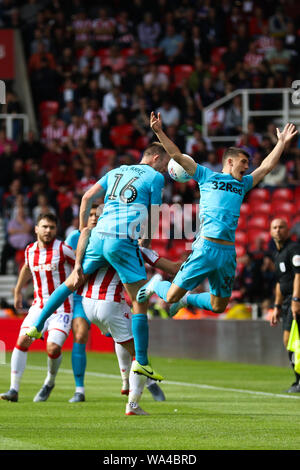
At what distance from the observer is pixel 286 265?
475 inches

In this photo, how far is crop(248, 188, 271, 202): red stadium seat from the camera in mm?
19938

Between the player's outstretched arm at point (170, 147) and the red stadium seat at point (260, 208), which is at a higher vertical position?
the player's outstretched arm at point (170, 147)

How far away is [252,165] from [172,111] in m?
3.73

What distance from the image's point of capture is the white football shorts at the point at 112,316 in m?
9.88

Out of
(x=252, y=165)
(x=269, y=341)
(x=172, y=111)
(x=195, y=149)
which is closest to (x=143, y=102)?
(x=172, y=111)

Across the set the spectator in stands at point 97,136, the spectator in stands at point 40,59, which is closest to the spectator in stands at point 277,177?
the spectator in stands at point 97,136

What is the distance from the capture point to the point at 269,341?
15.5 meters

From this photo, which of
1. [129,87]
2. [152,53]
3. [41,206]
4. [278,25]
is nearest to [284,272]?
[41,206]

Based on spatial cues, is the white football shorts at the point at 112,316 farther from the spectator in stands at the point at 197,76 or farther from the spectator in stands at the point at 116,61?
the spectator in stands at the point at 116,61

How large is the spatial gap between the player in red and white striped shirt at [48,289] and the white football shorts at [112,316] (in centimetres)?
50

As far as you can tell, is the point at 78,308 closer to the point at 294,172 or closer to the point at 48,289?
the point at 48,289

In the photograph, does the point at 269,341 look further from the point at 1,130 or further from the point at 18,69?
the point at 18,69

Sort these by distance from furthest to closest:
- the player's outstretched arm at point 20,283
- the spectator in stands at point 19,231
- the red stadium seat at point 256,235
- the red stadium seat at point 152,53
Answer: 1. the red stadium seat at point 152,53
2. the spectator in stands at point 19,231
3. the red stadium seat at point 256,235
4. the player's outstretched arm at point 20,283

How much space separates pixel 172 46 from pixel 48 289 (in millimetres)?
15259
